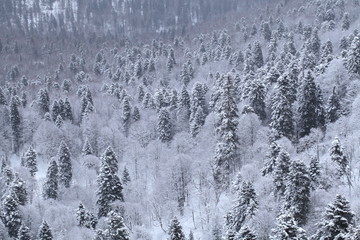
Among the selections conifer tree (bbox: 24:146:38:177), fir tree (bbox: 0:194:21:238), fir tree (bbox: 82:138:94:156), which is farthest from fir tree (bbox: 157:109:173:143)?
fir tree (bbox: 0:194:21:238)

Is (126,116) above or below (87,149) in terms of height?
above

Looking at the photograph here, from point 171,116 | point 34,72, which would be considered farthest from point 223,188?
point 34,72

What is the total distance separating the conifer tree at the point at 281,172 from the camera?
2037 inches

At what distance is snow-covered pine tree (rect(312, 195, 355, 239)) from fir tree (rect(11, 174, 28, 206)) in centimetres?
4732

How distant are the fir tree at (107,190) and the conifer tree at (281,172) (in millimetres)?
23902

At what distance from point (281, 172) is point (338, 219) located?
1361 centimetres

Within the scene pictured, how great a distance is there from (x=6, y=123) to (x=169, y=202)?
2384 inches

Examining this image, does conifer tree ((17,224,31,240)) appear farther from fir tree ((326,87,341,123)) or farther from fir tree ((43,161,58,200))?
fir tree ((326,87,341,123))

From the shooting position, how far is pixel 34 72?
162000mm

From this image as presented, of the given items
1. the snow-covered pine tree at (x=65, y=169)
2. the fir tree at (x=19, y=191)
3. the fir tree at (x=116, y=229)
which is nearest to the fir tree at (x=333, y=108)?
the fir tree at (x=116, y=229)

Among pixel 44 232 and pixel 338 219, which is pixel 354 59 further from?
pixel 44 232

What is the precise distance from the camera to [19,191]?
69.0 m

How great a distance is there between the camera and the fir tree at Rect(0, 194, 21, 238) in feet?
207

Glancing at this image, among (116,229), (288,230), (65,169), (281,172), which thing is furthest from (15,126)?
(288,230)
